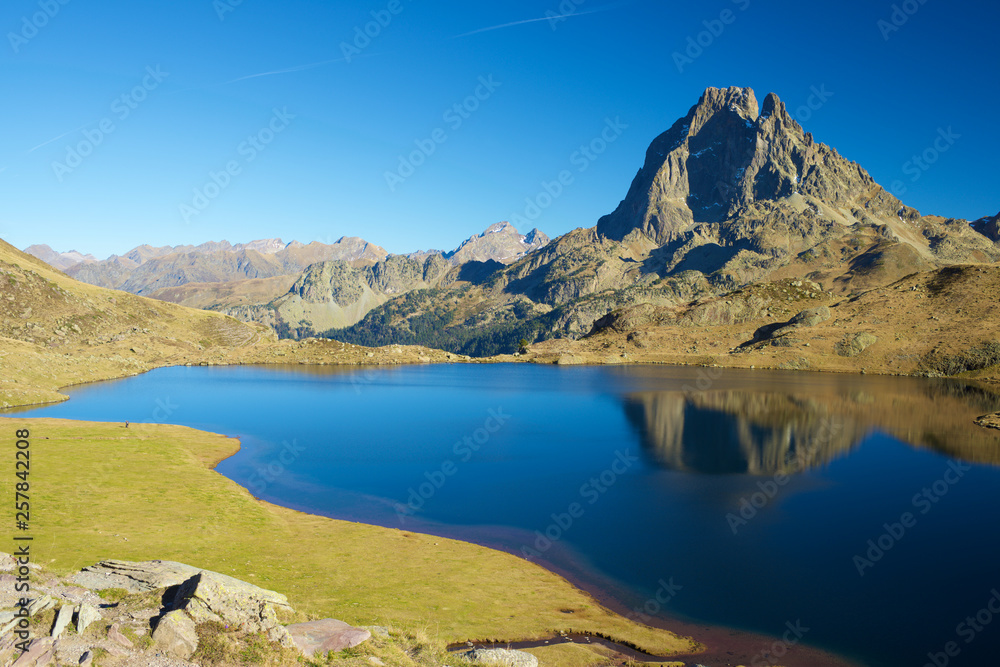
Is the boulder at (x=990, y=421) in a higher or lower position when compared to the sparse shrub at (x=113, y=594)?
higher

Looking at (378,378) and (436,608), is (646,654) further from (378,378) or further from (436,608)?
(378,378)

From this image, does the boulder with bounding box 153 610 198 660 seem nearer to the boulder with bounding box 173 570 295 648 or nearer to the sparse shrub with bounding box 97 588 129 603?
the boulder with bounding box 173 570 295 648

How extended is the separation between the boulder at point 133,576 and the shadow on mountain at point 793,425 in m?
46.9

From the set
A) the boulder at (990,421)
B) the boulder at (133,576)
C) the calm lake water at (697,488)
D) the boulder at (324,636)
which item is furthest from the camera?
the boulder at (990,421)

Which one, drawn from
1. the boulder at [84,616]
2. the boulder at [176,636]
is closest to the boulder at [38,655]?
the boulder at [84,616]

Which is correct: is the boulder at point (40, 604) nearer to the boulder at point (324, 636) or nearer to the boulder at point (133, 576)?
the boulder at point (133, 576)

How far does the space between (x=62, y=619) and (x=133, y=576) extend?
4.13 meters

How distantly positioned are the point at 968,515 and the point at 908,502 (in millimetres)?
3879

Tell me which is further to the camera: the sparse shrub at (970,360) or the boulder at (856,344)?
the boulder at (856,344)

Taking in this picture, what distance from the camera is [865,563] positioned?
32.9 m

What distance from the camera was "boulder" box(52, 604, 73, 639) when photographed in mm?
14078

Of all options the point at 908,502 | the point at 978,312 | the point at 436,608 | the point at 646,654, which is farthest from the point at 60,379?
the point at 978,312

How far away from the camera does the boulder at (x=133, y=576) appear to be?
17.8 m

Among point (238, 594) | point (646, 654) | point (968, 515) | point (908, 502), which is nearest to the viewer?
point (238, 594)
